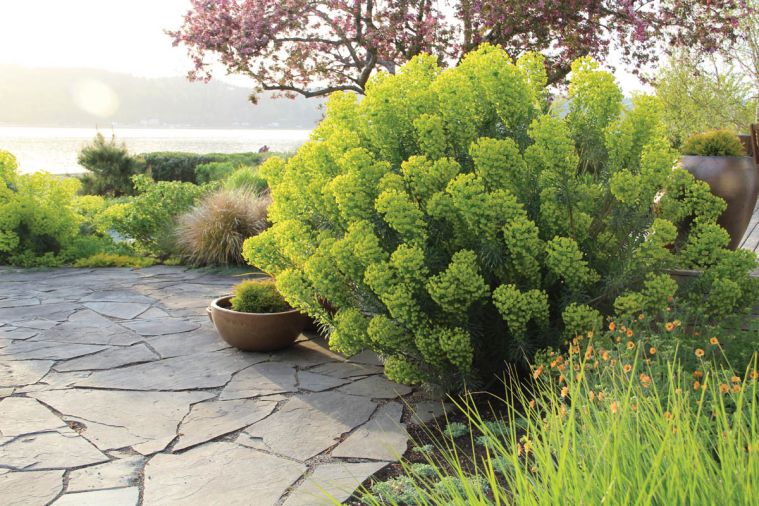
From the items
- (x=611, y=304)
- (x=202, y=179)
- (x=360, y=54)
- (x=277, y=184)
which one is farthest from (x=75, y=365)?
(x=202, y=179)

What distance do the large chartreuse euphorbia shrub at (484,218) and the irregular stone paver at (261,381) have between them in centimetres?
55

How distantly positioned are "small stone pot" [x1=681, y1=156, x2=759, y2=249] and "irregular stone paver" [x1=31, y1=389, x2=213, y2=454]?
3681 mm

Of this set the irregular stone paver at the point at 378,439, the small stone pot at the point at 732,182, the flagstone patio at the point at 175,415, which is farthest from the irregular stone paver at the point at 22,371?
the small stone pot at the point at 732,182

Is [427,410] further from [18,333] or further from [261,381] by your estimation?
[18,333]

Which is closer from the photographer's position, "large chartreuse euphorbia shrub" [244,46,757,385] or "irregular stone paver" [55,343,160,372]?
"large chartreuse euphorbia shrub" [244,46,757,385]

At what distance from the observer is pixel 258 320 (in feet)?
14.8

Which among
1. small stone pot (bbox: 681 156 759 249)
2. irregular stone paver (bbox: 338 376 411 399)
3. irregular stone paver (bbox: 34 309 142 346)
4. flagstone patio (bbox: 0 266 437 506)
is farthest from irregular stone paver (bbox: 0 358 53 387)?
small stone pot (bbox: 681 156 759 249)

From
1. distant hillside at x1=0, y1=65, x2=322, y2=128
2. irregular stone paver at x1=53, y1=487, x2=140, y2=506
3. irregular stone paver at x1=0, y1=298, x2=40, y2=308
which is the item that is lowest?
irregular stone paver at x1=0, y1=298, x2=40, y2=308

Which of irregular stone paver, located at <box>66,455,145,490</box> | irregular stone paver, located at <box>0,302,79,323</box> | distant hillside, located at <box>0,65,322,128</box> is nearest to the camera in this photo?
irregular stone paver, located at <box>66,455,145,490</box>

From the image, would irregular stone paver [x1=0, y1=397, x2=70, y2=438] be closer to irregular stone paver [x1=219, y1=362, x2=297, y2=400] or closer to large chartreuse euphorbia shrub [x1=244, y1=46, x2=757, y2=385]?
irregular stone paver [x1=219, y1=362, x2=297, y2=400]

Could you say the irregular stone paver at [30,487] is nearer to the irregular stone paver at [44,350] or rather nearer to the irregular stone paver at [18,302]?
the irregular stone paver at [44,350]

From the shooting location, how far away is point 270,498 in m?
2.76

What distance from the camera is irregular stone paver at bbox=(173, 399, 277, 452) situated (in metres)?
3.36

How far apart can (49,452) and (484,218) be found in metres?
2.42
